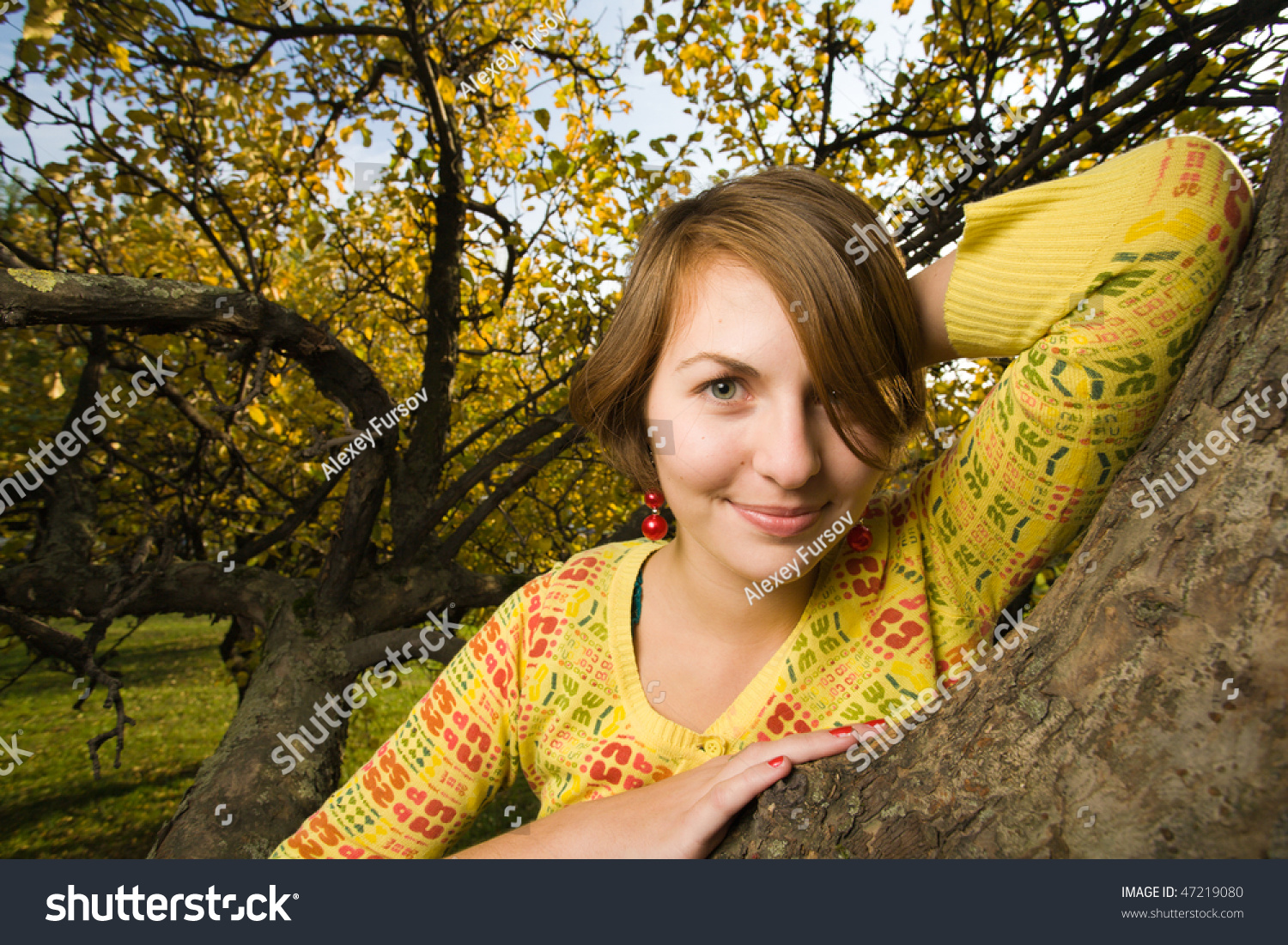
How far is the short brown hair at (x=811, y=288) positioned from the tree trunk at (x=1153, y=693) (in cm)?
43

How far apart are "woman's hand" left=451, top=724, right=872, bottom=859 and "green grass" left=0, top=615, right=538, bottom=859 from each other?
3.51 meters

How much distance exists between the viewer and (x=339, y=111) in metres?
4.09

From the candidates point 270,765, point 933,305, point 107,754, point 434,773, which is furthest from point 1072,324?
point 107,754

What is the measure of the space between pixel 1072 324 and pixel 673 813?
95cm

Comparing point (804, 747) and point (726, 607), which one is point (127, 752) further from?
point (804, 747)

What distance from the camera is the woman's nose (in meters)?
1.14

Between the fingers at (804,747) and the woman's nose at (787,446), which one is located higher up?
the woman's nose at (787,446)

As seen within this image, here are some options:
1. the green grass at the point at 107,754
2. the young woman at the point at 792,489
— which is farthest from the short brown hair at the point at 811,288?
the green grass at the point at 107,754

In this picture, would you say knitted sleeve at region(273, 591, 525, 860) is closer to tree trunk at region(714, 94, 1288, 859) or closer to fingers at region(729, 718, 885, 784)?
fingers at region(729, 718, 885, 784)

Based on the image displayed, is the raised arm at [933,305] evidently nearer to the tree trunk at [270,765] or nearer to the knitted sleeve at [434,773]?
the knitted sleeve at [434,773]

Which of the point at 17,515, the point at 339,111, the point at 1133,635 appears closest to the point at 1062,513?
the point at 1133,635

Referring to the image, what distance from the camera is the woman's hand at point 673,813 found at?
104cm

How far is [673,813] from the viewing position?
43.9 inches

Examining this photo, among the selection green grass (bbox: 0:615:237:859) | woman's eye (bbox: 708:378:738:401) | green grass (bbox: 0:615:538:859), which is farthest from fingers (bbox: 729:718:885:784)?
green grass (bbox: 0:615:538:859)
